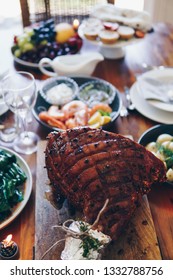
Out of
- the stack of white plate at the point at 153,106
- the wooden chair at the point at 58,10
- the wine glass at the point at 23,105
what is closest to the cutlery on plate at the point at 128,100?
the stack of white plate at the point at 153,106

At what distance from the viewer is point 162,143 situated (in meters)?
1.49

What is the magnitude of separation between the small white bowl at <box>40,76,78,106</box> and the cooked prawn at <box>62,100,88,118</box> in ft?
0.18

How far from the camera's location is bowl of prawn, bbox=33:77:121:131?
1.64 m

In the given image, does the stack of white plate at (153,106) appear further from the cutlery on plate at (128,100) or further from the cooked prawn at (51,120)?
the cooked prawn at (51,120)

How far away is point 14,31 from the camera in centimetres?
242

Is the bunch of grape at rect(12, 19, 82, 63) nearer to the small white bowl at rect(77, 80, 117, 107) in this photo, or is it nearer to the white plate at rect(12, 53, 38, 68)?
the white plate at rect(12, 53, 38, 68)

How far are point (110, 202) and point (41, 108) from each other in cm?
77

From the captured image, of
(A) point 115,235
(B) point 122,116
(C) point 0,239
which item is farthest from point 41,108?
(A) point 115,235

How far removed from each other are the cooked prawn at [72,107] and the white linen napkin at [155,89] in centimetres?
29

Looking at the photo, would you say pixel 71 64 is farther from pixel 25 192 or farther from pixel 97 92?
pixel 25 192

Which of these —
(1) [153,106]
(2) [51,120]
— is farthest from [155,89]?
(2) [51,120]

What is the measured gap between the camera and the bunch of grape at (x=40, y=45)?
6.93 ft

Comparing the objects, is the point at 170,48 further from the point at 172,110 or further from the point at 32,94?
the point at 32,94

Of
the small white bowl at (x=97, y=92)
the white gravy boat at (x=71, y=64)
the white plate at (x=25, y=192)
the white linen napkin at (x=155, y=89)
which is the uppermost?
the white gravy boat at (x=71, y=64)
